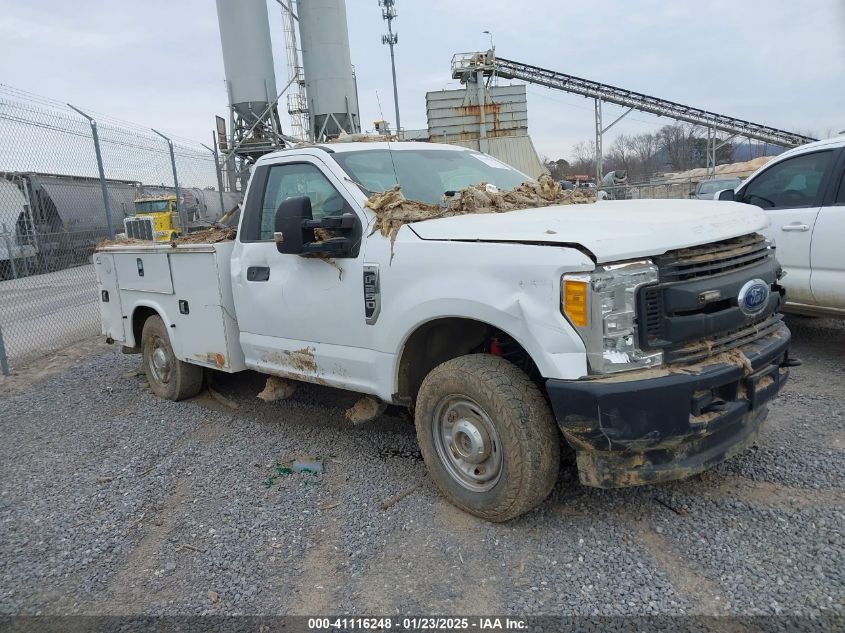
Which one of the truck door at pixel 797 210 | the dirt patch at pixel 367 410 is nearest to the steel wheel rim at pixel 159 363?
the dirt patch at pixel 367 410

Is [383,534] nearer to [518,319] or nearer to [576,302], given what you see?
[518,319]

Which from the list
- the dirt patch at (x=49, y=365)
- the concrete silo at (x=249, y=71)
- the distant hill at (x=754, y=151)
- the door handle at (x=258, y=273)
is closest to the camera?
the door handle at (x=258, y=273)

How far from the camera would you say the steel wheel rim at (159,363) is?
5832mm

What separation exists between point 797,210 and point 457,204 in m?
3.58

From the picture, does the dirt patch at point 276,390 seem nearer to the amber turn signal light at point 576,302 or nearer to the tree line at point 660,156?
the amber turn signal light at point 576,302

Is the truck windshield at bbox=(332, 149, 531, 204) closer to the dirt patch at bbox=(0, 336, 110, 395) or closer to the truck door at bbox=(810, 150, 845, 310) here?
the truck door at bbox=(810, 150, 845, 310)

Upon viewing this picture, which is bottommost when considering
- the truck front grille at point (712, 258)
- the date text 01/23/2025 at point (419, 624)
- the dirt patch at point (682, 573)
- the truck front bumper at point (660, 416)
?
the date text 01/23/2025 at point (419, 624)

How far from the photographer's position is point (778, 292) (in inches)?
136

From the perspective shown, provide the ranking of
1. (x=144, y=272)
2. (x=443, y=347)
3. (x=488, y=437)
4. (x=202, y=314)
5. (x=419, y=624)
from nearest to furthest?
(x=419, y=624)
(x=488, y=437)
(x=443, y=347)
(x=202, y=314)
(x=144, y=272)

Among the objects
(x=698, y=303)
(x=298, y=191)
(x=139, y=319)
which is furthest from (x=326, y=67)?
(x=698, y=303)

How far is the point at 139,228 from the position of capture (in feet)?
41.5

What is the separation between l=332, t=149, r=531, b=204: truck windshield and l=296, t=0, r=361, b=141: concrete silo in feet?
45.0

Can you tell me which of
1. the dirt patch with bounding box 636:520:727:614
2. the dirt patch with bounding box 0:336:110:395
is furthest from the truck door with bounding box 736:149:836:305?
the dirt patch with bounding box 0:336:110:395

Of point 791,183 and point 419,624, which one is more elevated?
point 791,183
